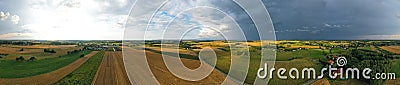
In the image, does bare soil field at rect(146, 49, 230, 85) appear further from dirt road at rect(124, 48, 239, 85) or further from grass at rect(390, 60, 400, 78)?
grass at rect(390, 60, 400, 78)

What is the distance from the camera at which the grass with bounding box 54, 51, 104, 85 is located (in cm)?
2014

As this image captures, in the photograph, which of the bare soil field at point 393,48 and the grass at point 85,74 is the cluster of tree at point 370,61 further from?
the grass at point 85,74

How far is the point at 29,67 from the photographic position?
23.1 m

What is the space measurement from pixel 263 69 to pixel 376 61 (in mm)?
14222

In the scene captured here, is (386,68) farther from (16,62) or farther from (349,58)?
(16,62)

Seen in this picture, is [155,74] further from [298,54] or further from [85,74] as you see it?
[298,54]

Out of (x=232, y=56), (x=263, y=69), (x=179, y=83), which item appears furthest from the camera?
(x=232, y=56)

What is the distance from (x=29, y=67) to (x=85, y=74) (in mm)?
4099

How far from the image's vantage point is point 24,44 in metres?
25.5

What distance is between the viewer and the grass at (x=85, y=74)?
66.1 feet

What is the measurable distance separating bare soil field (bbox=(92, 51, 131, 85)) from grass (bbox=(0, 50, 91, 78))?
9.65 ft

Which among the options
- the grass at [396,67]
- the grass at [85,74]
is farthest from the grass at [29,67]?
the grass at [396,67]

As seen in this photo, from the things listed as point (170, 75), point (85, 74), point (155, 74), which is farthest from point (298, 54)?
point (85, 74)

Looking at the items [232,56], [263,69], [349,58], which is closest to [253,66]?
[263,69]
